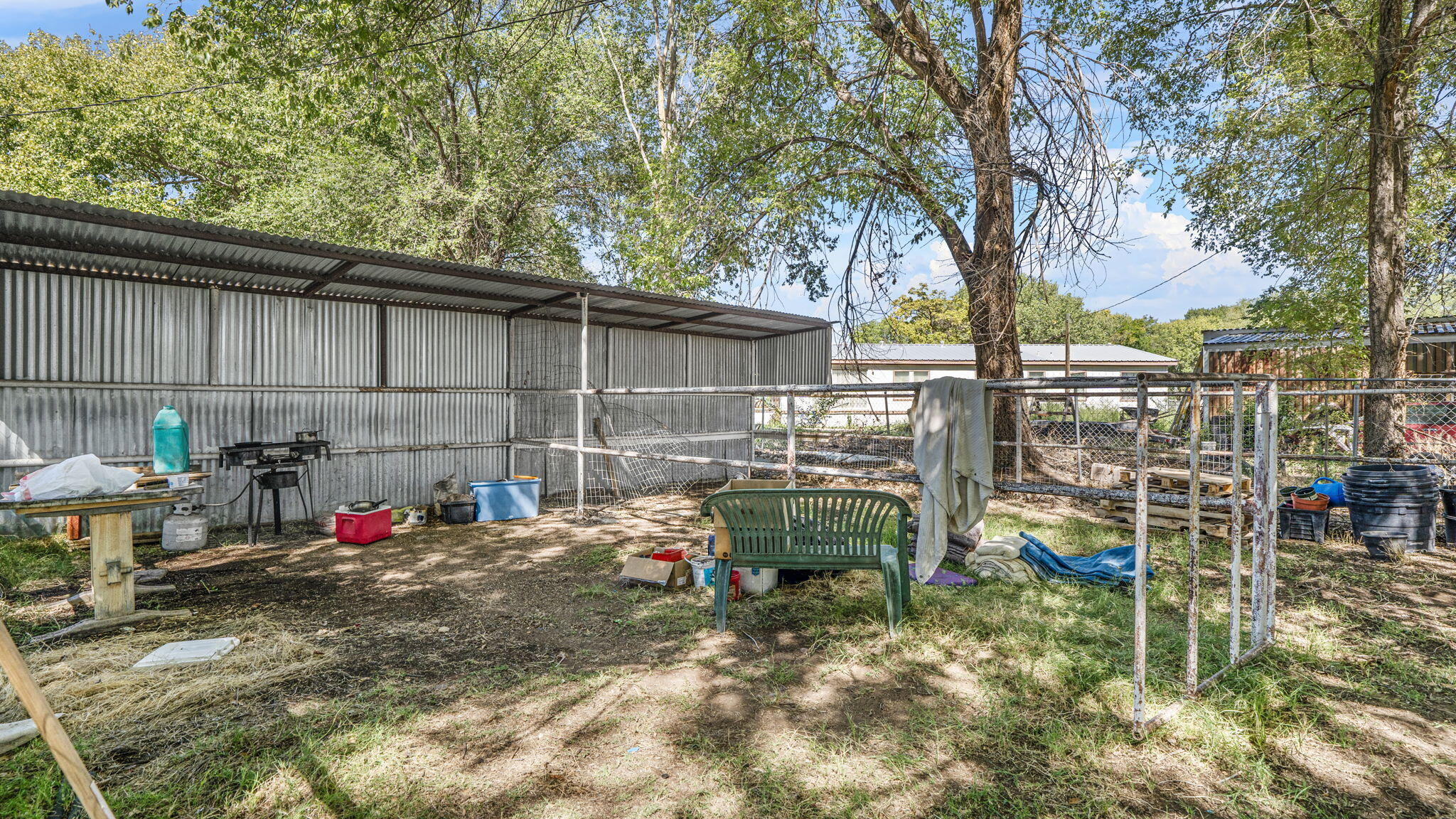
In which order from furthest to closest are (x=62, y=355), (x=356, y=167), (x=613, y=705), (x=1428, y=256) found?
(x=356, y=167)
(x=1428, y=256)
(x=62, y=355)
(x=613, y=705)

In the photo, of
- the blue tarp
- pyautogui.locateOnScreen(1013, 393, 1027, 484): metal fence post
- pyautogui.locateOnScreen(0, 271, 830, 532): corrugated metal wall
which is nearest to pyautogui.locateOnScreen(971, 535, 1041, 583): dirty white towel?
the blue tarp

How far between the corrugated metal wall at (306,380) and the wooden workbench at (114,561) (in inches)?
138

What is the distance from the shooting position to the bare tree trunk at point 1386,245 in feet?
26.9

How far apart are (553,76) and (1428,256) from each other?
19.0 m

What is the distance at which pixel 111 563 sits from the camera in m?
4.55

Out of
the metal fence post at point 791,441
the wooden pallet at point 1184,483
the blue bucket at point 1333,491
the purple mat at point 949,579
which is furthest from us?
the blue bucket at point 1333,491

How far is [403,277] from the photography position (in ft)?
26.8

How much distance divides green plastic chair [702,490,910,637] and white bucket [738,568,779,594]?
2.59ft

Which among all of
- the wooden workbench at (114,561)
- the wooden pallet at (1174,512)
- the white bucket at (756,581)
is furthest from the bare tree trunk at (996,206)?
the wooden workbench at (114,561)

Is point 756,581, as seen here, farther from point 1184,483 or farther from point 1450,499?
point 1450,499

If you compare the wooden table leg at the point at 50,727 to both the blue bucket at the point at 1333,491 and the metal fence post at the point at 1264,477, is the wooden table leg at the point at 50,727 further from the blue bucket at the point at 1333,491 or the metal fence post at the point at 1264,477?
the blue bucket at the point at 1333,491

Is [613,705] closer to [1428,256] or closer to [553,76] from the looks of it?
[1428,256]

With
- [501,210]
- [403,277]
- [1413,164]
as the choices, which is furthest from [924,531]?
[501,210]

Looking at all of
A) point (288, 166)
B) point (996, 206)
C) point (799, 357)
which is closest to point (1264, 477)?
point (996, 206)
